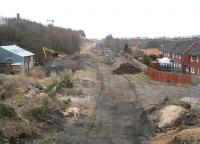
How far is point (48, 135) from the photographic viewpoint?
18844mm

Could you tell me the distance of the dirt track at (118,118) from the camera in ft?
63.0

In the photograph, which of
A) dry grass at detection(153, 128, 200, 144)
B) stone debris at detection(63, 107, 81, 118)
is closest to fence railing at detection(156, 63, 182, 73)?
stone debris at detection(63, 107, 81, 118)

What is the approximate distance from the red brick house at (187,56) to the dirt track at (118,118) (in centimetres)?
1367

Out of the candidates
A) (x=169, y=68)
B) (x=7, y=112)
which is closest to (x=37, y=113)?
(x=7, y=112)

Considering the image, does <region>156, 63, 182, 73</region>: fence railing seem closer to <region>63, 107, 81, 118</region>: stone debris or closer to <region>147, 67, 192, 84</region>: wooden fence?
<region>147, 67, 192, 84</region>: wooden fence

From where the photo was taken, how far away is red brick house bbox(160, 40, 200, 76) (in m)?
53.8

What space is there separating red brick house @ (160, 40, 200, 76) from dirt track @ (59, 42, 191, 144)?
13.7 metres

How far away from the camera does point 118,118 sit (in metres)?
24.2

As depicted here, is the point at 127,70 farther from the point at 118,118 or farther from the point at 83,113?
the point at 118,118

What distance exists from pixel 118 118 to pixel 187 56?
1424 inches

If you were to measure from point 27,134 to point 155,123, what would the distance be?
8.29 metres

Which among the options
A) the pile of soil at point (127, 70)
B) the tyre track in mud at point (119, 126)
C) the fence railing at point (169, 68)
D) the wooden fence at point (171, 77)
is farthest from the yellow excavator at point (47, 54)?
the tyre track in mud at point (119, 126)

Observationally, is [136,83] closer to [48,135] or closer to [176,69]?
[176,69]

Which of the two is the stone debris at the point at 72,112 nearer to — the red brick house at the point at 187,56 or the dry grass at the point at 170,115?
the dry grass at the point at 170,115
